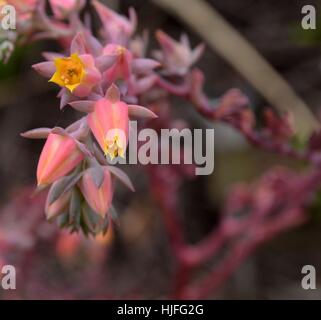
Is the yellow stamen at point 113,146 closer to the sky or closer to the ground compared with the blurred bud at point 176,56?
closer to the ground

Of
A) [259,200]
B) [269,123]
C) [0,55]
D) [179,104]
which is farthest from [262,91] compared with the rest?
[0,55]

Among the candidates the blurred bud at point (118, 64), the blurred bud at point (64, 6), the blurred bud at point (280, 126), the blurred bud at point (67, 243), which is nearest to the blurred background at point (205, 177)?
the blurred bud at point (67, 243)

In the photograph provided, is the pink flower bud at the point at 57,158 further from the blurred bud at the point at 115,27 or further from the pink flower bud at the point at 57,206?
the blurred bud at the point at 115,27

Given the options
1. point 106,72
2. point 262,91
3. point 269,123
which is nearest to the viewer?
point 106,72

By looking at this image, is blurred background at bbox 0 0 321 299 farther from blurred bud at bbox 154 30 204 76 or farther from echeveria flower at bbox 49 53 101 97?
echeveria flower at bbox 49 53 101 97

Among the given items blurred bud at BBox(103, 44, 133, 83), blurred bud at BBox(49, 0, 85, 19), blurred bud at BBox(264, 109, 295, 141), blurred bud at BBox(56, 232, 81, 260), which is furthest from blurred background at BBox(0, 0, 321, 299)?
blurred bud at BBox(103, 44, 133, 83)

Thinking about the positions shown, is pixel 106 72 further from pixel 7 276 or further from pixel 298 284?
pixel 298 284

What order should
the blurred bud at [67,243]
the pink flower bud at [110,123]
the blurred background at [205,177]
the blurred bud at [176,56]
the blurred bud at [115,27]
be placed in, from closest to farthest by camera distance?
the pink flower bud at [110,123] < the blurred bud at [115,27] < the blurred bud at [176,56] < the blurred bud at [67,243] < the blurred background at [205,177]
